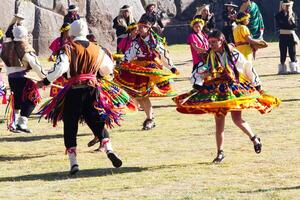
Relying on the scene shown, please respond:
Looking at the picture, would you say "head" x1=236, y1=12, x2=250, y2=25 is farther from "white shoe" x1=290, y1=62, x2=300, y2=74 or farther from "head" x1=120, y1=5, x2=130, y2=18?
"white shoe" x1=290, y1=62, x2=300, y2=74

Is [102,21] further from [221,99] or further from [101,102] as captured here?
[221,99]

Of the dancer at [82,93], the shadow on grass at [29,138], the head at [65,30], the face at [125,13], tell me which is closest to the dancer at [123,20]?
the face at [125,13]

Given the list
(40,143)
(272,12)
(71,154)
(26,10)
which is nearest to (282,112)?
(40,143)

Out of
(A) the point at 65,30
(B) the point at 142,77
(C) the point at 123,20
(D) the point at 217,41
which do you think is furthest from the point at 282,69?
(D) the point at 217,41

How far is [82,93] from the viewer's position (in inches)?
440

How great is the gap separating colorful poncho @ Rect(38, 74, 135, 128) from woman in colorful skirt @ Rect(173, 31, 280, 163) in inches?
30.0

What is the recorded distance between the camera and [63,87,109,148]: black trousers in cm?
1113

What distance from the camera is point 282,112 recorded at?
52.8 feet

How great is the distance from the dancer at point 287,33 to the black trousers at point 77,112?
11.9 meters

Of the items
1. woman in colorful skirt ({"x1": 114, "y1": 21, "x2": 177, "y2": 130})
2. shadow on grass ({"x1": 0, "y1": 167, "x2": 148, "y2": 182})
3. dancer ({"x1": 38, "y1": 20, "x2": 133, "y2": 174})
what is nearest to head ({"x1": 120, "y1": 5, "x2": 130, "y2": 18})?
woman in colorful skirt ({"x1": 114, "y1": 21, "x2": 177, "y2": 130})

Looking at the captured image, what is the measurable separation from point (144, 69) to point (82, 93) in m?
3.77

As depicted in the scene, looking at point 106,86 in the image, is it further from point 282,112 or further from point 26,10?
point 26,10

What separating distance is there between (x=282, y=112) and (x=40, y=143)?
450cm

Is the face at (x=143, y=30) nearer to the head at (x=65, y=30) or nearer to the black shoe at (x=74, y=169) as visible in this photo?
the head at (x=65, y=30)
